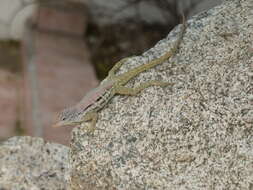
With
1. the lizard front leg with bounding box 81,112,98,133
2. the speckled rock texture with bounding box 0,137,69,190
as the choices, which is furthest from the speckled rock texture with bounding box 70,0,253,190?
the speckled rock texture with bounding box 0,137,69,190

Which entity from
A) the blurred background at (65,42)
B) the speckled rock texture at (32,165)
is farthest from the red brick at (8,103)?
the speckled rock texture at (32,165)

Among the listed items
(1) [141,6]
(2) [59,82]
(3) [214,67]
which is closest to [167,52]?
(3) [214,67]

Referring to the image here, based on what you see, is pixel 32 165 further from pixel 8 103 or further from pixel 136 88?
pixel 8 103

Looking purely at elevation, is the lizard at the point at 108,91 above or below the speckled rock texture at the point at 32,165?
above

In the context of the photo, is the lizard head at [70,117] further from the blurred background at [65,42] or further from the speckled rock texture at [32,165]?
the blurred background at [65,42]

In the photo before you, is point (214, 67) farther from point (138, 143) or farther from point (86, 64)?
point (86, 64)

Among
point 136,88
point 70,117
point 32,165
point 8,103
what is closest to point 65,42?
point 8,103
